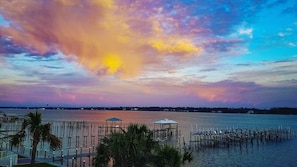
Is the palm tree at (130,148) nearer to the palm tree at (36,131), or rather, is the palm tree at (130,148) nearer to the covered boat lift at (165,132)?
the palm tree at (36,131)

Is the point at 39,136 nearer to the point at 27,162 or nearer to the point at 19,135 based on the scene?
the point at 19,135

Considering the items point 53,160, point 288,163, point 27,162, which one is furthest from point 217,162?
point 27,162

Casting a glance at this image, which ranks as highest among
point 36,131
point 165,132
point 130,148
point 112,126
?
point 36,131

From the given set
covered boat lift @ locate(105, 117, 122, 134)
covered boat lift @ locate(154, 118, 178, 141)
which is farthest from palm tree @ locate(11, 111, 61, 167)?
covered boat lift @ locate(154, 118, 178, 141)

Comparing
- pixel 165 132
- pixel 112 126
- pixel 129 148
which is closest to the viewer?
pixel 129 148

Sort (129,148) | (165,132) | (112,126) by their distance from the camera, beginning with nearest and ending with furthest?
(129,148) < (165,132) < (112,126)

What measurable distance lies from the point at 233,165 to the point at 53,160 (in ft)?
108

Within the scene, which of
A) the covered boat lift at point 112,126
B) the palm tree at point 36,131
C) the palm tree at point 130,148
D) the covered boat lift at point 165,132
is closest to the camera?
the palm tree at point 130,148

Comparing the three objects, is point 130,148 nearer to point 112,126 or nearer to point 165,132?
point 165,132

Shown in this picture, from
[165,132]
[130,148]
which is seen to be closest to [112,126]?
[165,132]

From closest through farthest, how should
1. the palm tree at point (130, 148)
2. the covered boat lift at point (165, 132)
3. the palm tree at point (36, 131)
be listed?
the palm tree at point (130, 148) < the palm tree at point (36, 131) < the covered boat lift at point (165, 132)

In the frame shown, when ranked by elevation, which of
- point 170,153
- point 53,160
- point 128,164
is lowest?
point 53,160

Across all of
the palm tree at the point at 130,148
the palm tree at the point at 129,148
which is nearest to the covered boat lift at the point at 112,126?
the palm tree at the point at 130,148

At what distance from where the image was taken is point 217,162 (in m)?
54.7
